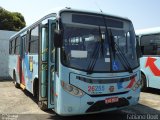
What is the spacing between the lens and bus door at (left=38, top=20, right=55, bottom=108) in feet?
25.1

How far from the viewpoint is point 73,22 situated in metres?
7.22

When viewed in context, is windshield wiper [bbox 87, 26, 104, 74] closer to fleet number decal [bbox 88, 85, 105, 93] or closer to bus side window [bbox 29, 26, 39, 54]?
fleet number decal [bbox 88, 85, 105, 93]

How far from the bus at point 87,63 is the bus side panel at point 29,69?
4.43 feet

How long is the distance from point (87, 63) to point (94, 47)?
0.50 m

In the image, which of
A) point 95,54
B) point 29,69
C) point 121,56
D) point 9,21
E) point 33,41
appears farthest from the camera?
point 9,21

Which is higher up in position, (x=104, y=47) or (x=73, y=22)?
(x=73, y=22)

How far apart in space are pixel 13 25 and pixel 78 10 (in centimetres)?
3592

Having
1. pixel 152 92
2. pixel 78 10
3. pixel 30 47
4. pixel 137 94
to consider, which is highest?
pixel 78 10

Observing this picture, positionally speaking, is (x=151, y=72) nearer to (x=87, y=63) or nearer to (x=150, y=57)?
(x=150, y=57)

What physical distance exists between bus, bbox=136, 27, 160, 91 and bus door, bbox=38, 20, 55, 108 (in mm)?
5401

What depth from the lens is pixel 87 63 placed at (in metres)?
7.10

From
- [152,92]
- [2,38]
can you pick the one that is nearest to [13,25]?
[2,38]

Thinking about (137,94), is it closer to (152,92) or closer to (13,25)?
(152,92)

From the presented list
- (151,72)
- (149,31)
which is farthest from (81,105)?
(149,31)
